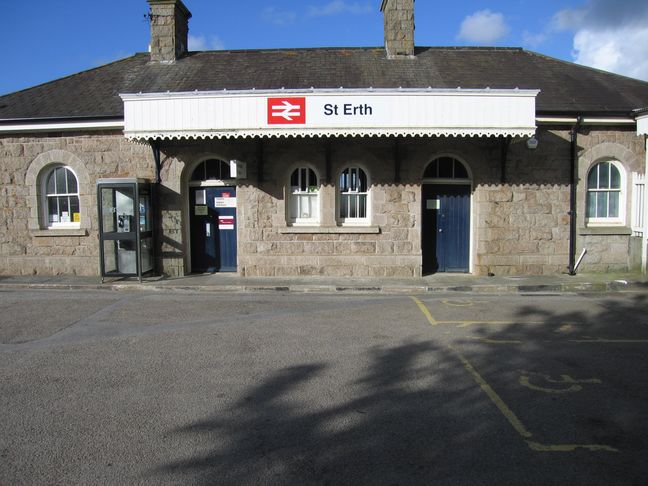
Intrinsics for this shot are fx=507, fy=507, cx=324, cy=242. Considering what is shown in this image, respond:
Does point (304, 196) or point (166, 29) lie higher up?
point (166, 29)

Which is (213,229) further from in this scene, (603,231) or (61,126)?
(603,231)

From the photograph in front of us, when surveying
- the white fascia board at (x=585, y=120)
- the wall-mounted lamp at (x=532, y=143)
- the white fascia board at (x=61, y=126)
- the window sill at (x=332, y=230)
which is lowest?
the window sill at (x=332, y=230)

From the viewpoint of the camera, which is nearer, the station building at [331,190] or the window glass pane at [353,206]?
the station building at [331,190]

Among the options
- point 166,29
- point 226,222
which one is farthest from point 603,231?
point 166,29

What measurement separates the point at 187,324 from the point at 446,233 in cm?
754

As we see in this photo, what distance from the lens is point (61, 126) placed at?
43.2 feet

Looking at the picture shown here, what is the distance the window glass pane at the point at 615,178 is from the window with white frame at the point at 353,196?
20.8 ft

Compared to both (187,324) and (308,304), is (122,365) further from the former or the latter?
(308,304)

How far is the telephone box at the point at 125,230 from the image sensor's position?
12.5 meters

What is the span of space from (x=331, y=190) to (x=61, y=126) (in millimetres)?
7227

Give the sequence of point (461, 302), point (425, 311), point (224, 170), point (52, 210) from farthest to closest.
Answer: point (52, 210)
point (224, 170)
point (461, 302)
point (425, 311)

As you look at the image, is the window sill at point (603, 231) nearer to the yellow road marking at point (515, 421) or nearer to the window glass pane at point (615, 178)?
the window glass pane at point (615, 178)

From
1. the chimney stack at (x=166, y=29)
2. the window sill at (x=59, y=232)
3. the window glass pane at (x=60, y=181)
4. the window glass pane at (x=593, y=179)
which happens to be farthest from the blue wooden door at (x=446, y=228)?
the window glass pane at (x=60, y=181)

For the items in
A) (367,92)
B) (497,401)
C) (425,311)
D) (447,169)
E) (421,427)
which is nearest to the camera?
(421,427)
